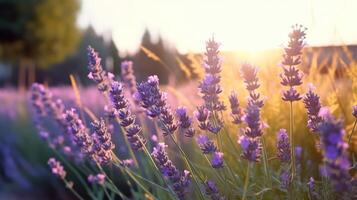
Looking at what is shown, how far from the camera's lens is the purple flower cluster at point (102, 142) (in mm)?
1779

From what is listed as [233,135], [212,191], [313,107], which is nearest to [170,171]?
[212,191]

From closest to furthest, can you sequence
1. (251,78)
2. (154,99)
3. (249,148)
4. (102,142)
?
(249,148), (154,99), (251,78), (102,142)

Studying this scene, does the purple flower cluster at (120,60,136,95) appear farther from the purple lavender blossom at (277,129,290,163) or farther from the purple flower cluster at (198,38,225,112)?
the purple lavender blossom at (277,129,290,163)

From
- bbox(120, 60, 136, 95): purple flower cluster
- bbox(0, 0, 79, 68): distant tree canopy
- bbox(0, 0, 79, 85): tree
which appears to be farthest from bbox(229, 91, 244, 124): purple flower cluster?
bbox(0, 0, 79, 68): distant tree canopy

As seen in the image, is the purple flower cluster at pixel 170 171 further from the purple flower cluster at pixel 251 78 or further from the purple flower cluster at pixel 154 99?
the purple flower cluster at pixel 251 78

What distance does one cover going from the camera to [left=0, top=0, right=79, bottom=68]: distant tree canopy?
91.2 feet

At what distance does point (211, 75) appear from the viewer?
5.79 ft

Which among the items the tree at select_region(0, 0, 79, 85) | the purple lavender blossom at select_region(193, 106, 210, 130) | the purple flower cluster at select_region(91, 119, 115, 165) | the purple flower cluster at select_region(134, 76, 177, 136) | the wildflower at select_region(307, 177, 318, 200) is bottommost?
the wildflower at select_region(307, 177, 318, 200)

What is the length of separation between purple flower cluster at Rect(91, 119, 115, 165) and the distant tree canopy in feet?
88.1

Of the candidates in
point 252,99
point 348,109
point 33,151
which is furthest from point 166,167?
point 33,151

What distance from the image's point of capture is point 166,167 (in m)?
1.65

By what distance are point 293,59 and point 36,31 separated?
1093 inches

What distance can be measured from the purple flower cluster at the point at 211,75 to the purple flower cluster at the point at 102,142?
313 mm

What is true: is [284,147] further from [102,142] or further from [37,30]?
[37,30]
